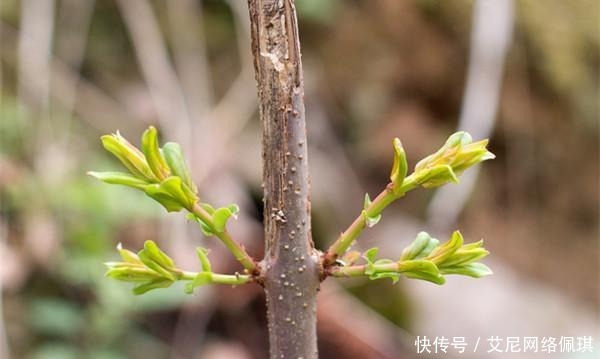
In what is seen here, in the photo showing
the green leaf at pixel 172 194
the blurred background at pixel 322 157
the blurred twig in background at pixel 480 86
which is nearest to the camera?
the green leaf at pixel 172 194

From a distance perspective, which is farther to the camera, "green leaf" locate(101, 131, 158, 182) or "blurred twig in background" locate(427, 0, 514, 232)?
"blurred twig in background" locate(427, 0, 514, 232)

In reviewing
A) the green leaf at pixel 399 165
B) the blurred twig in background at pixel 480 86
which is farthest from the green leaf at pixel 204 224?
the blurred twig in background at pixel 480 86

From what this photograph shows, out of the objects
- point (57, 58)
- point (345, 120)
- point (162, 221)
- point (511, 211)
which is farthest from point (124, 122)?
point (511, 211)

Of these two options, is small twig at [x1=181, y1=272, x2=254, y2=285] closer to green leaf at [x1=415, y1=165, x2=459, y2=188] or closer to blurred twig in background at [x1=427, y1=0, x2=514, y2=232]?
green leaf at [x1=415, y1=165, x2=459, y2=188]

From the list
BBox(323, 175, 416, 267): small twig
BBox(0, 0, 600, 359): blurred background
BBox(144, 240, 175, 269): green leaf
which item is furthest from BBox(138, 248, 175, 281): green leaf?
BBox(0, 0, 600, 359): blurred background

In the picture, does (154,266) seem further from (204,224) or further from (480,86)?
(480,86)

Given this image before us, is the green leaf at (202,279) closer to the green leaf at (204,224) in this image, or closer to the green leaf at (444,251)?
the green leaf at (204,224)

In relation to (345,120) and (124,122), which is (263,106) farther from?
(345,120)
